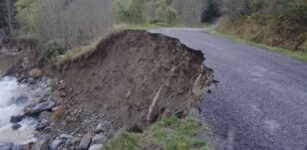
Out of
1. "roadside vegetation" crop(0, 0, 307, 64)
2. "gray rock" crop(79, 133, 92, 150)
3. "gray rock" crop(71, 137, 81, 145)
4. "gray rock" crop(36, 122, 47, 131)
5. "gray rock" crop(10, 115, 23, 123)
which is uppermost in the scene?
"roadside vegetation" crop(0, 0, 307, 64)

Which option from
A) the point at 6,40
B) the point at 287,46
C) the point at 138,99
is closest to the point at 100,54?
the point at 138,99

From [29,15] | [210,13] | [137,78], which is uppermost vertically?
[210,13]

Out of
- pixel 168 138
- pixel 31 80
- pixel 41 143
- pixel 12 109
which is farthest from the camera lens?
pixel 31 80

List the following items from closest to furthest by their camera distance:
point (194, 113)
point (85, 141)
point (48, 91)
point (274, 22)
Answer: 1. point (194, 113)
2. point (85, 141)
3. point (274, 22)
4. point (48, 91)

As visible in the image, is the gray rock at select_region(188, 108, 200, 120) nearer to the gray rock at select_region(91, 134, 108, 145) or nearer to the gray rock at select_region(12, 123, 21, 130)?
the gray rock at select_region(91, 134, 108, 145)

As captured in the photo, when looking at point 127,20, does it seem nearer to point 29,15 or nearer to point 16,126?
point 29,15

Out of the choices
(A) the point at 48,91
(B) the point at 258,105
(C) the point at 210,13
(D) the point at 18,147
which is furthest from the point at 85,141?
(C) the point at 210,13

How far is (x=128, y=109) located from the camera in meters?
14.3

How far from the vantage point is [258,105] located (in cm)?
752

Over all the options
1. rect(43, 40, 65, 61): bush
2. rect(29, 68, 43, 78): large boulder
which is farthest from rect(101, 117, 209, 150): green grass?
rect(43, 40, 65, 61): bush

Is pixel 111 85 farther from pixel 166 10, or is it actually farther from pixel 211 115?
pixel 166 10

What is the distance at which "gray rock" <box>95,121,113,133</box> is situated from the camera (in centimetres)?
1340

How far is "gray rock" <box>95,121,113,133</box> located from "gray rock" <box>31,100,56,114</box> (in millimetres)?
4624

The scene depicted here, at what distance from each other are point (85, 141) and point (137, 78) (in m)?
4.10
